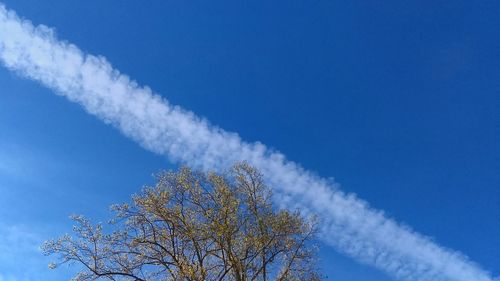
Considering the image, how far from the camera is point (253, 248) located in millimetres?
34156

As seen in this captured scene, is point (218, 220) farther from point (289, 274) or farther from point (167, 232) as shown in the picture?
point (289, 274)

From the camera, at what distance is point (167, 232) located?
33969 mm

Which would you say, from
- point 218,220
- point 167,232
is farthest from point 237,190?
point 167,232

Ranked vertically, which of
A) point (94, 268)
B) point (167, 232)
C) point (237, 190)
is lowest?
point (94, 268)

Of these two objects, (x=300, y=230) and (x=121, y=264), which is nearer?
(x=121, y=264)

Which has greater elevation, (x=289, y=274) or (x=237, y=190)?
(x=237, y=190)

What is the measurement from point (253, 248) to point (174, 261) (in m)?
4.97

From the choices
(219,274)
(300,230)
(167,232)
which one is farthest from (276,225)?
(167,232)

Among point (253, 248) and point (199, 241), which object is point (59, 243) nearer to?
point (199, 241)

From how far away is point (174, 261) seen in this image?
33062 millimetres

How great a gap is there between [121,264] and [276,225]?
9.93 metres

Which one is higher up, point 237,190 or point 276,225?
point 237,190

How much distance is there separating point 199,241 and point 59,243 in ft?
27.5

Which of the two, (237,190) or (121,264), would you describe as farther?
(237,190)
